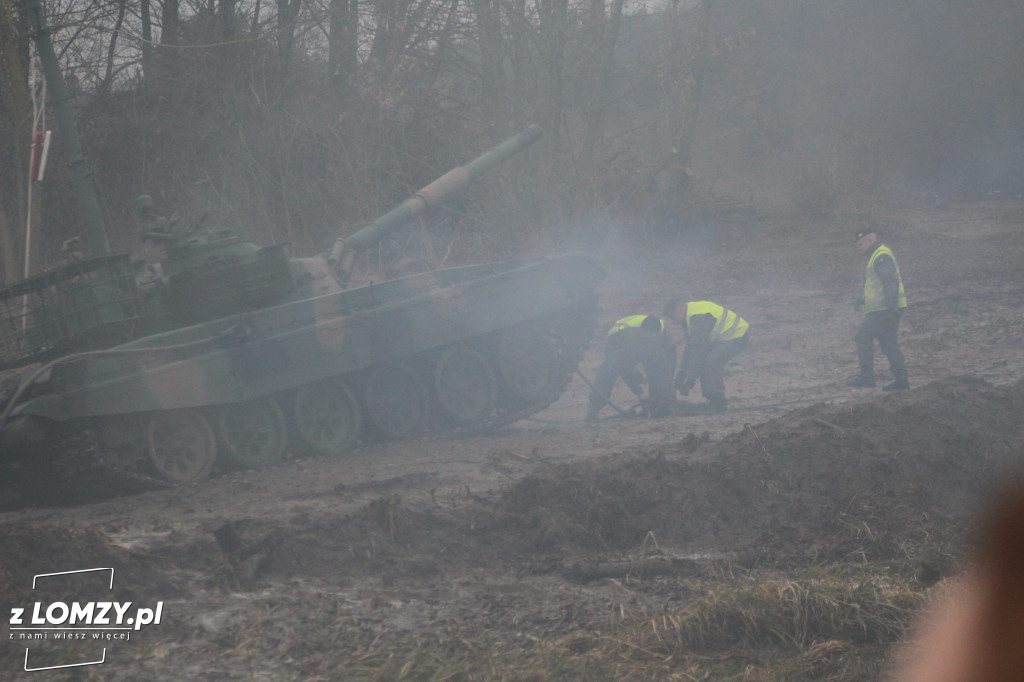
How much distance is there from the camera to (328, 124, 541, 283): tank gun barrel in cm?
1002

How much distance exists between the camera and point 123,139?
18703mm

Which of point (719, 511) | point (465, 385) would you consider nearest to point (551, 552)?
point (719, 511)

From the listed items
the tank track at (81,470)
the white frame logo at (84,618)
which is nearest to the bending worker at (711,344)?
the tank track at (81,470)

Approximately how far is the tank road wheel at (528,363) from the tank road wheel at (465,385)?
21cm

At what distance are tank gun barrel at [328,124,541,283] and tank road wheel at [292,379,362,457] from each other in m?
1.30

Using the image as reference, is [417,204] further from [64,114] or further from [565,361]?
[64,114]

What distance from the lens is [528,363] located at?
10.8 metres

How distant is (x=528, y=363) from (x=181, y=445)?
13.1 ft

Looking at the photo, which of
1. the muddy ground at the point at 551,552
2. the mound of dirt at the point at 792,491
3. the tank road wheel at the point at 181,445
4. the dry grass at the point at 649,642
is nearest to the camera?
the dry grass at the point at 649,642

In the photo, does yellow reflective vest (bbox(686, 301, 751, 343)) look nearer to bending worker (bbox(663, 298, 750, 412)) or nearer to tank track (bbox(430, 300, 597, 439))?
bending worker (bbox(663, 298, 750, 412))

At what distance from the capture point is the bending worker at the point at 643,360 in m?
9.93

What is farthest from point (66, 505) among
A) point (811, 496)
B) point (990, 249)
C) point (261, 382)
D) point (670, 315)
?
point (990, 249)

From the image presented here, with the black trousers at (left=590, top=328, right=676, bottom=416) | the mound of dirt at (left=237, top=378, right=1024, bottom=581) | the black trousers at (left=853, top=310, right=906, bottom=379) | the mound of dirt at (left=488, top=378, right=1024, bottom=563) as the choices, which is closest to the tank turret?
the black trousers at (left=590, top=328, right=676, bottom=416)

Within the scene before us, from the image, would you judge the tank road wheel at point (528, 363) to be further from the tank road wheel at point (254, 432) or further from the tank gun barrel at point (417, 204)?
the tank road wheel at point (254, 432)
